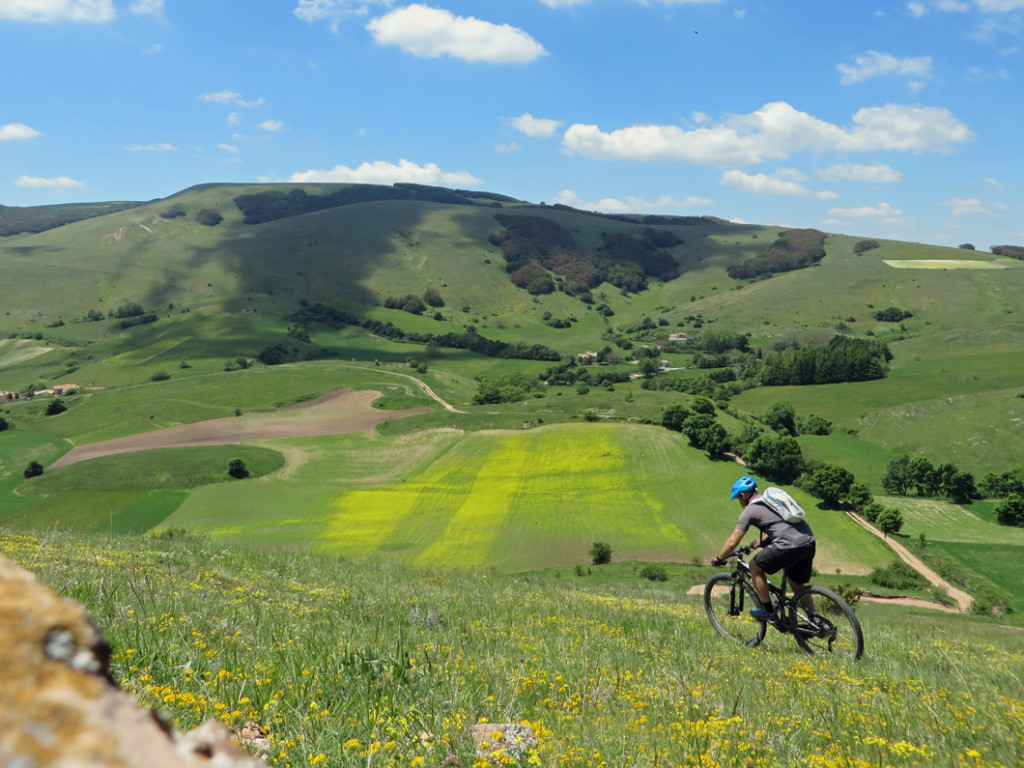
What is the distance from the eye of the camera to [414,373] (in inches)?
6156

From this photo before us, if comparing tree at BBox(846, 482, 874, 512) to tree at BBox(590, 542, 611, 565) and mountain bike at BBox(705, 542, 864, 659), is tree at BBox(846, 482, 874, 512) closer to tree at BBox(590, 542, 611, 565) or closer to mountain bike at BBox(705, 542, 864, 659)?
tree at BBox(590, 542, 611, 565)

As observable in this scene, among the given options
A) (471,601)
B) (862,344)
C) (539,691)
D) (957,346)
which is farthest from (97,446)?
(957,346)

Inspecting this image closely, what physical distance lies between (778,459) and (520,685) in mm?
90646

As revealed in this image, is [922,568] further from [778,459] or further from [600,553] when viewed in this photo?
[600,553]

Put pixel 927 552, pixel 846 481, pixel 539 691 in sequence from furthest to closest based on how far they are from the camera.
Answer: pixel 846 481 < pixel 927 552 < pixel 539 691

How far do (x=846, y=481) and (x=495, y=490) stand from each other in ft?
151

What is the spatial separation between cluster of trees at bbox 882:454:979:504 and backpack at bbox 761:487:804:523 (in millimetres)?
95236

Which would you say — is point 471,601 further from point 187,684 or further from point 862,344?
point 862,344

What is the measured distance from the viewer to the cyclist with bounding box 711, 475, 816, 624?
34.1 feet

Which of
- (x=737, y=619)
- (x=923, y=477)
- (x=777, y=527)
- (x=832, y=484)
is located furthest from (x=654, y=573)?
(x=923, y=477)

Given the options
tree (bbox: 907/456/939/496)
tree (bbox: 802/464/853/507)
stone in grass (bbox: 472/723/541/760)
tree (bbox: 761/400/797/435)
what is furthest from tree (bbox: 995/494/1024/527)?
stone in grass (bbox: 472/723/541/760)

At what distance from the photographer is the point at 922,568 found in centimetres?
6294

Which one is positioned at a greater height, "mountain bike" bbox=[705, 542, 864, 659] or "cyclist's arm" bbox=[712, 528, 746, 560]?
"cyclist's arm" bbox=[712, 528, 746, 560]

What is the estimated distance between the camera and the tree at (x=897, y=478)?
90838 millimetres
